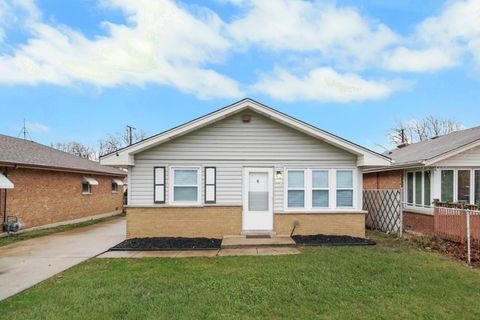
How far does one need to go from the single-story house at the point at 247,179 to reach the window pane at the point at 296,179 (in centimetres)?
3

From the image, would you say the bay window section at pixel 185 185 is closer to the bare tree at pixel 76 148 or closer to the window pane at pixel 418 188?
the window pane at pixel 418 188

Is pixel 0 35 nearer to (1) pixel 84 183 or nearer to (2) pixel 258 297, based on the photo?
(1) pixel 84 183

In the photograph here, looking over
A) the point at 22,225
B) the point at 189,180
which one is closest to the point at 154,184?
the point at 189,180

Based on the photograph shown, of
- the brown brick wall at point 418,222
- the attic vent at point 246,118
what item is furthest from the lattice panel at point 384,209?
the attic vent at point 246,118

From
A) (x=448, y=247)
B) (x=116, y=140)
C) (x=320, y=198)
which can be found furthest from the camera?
(x=116, y=140)

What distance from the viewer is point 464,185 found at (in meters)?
12.1

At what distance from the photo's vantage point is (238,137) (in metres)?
10.8

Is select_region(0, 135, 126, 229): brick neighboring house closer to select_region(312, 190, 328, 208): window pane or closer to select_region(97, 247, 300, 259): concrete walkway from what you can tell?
select_region(97, 247, 300, 259): concrete walkway

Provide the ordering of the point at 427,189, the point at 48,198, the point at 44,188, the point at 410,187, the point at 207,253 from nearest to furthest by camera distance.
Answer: the point at 207,253
the point at 427,189
the point at 410,187
the point at 44,188
the point at 48,198

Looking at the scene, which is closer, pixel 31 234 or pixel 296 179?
pixel 296 179

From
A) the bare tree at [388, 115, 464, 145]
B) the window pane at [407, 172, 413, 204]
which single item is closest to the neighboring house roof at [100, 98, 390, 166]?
the window pane at [407, 172, 413, 204]

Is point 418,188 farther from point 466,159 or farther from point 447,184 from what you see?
point 466,159

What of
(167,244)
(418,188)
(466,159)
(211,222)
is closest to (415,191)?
(418,188)

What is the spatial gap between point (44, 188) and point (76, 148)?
3898 cm
